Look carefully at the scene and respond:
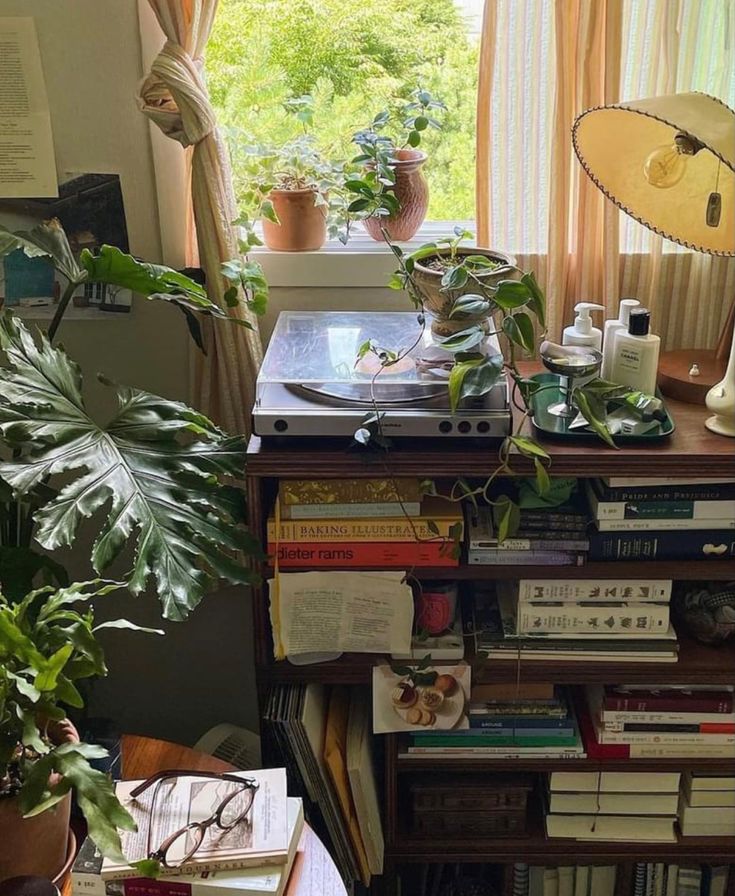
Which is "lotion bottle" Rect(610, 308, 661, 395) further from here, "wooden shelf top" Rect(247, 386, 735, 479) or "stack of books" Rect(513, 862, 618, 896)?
"stack of books" Rect(513, 862, 618, 896)

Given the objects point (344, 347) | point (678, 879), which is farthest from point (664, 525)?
point (678, 879)

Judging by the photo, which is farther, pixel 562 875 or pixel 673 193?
pixel 562 875

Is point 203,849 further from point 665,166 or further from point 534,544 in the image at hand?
point 665,166

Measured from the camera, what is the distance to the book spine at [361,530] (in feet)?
4.94

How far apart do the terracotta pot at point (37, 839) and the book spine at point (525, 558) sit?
23.9 inches

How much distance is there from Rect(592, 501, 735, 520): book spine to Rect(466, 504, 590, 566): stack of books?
0.04m

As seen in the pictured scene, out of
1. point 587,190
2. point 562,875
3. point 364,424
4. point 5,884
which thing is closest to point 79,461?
point 364,424

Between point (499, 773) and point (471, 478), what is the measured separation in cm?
50

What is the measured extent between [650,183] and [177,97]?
2.29ft

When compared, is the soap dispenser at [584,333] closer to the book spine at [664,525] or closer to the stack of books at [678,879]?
the book spine at [664,525]

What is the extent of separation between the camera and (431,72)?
1823 mm

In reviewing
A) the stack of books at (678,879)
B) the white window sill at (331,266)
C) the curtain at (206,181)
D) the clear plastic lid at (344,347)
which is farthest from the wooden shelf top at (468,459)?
the stack of books at (678,879)

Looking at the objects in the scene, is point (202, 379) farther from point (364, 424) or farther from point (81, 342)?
point (364, 424)

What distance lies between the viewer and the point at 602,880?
179 cm
